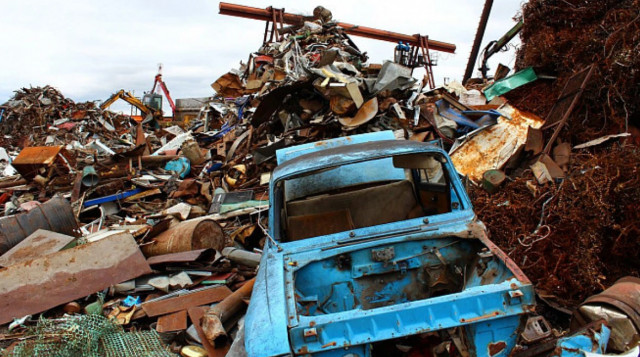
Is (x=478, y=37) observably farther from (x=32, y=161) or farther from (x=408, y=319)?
(x=408, y=319)

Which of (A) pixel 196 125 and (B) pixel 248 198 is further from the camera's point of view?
(A) pixel 196 125

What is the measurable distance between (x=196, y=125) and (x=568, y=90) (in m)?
11.0

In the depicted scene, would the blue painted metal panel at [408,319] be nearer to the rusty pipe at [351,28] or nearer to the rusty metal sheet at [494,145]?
the rusty metal sheet at [494,145]

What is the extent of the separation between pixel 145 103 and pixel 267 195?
59.0 ft

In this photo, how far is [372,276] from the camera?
293 centimetres

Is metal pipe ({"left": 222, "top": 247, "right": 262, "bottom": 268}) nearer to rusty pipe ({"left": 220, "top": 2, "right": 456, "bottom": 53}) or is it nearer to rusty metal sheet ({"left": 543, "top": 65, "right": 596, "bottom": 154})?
rusty metal sheet ({"left": 543, "top": 65, "right": 596, "bottom": 154})

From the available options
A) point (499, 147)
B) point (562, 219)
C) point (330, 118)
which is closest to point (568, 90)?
point (499, 147)

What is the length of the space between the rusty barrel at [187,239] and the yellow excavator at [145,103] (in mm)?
15244

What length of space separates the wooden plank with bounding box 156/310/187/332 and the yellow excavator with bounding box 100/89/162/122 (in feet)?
55.3

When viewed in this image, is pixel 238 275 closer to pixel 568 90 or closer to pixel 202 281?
pixel 202 281

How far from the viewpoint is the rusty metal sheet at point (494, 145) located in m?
6.23

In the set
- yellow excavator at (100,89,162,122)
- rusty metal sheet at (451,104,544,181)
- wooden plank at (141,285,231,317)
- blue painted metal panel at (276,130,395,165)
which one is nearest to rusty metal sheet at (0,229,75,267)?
wooden plank at (141,285,231,317)

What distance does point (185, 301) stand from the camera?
164 inches

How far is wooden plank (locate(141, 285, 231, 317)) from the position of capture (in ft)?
13.3
